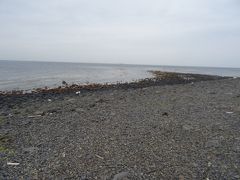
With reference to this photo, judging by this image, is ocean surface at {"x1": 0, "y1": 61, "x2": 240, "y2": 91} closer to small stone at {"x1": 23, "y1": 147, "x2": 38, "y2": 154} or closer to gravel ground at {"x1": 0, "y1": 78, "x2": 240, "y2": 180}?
gravel ground at {"x1": 0, "y1": 78, "x2": 240, "y2": 180}

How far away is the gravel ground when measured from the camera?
19.6 feet

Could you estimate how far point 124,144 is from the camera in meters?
7.65

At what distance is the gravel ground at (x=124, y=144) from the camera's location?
19.6 ft

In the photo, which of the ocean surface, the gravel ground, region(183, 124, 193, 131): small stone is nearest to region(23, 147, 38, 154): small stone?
the gravel ground

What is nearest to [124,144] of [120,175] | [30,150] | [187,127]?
[120,175]

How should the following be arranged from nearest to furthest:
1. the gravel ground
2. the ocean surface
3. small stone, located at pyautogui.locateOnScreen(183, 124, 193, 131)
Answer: the gravel ground < small stone, located at pyautogui.locateOnScreen(183, 124, 193, 131) < the ocean surface

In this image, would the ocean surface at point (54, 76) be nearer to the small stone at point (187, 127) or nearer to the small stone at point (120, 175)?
the small stone at point (187, 127)

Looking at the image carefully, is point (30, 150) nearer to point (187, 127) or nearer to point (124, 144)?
point (124, 144)

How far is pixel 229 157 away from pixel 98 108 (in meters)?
7.82

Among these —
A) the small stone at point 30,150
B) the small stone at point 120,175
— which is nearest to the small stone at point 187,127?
the small stone at point 120,175

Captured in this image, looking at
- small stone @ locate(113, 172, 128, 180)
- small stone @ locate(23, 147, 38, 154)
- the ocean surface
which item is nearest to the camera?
small stone @ locate(113, 172, 128, 180)

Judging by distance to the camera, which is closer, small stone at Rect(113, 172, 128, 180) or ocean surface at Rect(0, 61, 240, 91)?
Result: small stone at Rect(113, 172, 128, 180)

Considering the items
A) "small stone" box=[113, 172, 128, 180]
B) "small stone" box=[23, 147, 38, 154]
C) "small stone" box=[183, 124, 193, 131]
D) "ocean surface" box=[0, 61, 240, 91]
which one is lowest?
"ocean surface" box=[0, 61, 240, 91]

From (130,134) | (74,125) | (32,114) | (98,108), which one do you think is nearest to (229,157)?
(130,134)
